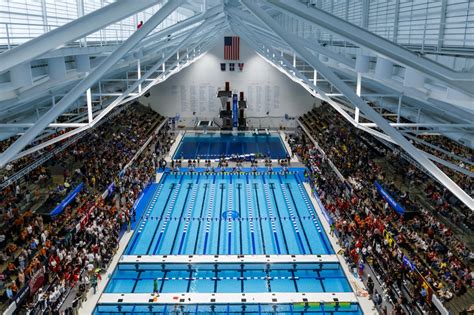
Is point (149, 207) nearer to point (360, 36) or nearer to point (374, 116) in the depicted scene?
point (374, 116)

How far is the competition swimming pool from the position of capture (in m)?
11.7

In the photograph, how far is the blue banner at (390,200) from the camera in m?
15.3

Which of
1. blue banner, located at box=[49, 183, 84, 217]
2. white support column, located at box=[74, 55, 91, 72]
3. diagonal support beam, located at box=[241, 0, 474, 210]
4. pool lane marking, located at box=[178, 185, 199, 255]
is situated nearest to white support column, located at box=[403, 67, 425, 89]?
diagonal support beam, located at box=[241, 0, 474, 210]

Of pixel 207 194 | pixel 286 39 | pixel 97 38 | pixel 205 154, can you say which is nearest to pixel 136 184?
pixel 207 194

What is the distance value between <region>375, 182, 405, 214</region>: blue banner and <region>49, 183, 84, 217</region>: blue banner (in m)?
12.1

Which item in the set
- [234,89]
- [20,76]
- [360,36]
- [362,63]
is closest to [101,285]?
[20,76]

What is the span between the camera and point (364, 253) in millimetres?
13867

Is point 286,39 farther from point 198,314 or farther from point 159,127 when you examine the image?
point 159,127

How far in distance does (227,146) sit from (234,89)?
7478 millimetres

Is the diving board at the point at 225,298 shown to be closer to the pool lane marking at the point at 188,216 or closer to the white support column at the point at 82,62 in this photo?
the pool lane marking at the point at 188,216

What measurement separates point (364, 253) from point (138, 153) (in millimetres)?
15211

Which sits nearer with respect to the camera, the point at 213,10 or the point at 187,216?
the point at 213,10

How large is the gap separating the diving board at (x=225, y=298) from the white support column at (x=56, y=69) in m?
6.73

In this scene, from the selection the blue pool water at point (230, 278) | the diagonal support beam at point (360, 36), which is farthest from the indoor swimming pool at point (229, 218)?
the diagonal support beam at point (360, 36)
